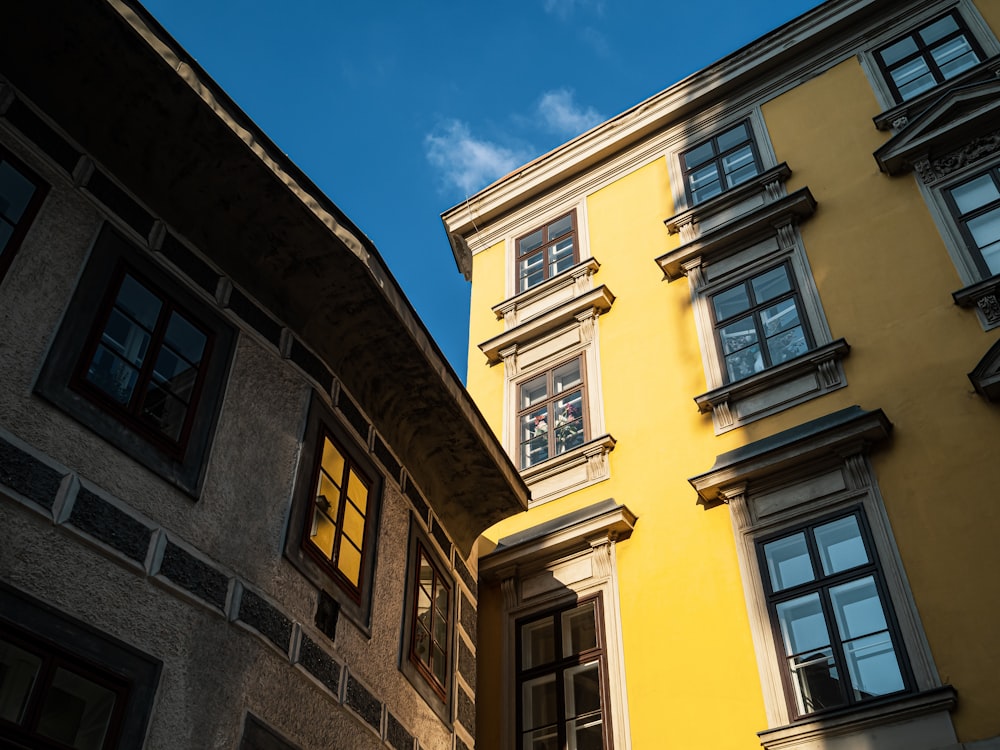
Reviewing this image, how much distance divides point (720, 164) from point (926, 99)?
2825mm

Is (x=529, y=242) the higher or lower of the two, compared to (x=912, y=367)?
higher

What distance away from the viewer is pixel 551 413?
12758 mm

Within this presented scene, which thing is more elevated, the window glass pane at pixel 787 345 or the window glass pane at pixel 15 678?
the window glass pane at pixel 787 345

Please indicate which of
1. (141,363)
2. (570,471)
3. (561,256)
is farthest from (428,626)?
(561,256)

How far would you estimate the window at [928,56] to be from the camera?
12469 mm

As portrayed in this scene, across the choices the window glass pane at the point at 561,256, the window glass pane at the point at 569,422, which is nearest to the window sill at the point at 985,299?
the window glass pane at the point at 569,422

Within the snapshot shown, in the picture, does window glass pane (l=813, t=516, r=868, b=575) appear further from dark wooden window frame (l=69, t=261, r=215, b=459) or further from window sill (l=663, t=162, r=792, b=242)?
dark wooden window frame (l=69, t=261, r=215, b=459)

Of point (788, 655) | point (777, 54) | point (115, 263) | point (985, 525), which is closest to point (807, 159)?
point (777, 54)

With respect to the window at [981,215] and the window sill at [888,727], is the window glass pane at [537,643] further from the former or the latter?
the window at [981,215]

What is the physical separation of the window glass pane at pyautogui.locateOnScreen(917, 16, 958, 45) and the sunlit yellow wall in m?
0.50

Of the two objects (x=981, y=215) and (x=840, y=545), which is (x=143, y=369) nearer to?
(x=840, y=545)

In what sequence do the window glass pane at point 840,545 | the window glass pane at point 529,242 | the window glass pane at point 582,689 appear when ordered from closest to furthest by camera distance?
the window glass pane at point 840,545
the window glass pane at point 582,689
the window glass pane at point 529,242

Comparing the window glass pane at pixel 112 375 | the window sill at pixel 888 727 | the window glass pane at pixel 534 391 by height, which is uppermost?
the window glass pane at pixel 534 391

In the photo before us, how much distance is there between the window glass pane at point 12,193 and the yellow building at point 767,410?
6544 mm
